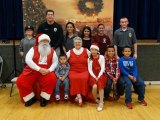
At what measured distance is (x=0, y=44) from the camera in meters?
5.07

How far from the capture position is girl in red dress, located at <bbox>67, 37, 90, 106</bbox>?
409 centimetres

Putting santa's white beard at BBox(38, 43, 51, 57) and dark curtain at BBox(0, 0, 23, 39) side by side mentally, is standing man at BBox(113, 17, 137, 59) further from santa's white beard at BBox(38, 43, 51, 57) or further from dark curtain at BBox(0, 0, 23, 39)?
dark curtain at BBox(0, 0, 23, 39)

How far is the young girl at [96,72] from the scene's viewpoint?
157 inches

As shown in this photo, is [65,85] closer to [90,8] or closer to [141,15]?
[90,8]

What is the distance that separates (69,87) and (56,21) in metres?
1.43

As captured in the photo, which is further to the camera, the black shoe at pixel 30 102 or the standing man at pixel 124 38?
the standing man at pixel 124 38

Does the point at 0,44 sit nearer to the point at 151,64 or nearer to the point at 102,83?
the point at 102,83

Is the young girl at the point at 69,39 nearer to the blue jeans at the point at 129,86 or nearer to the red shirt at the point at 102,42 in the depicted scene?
the red shirt at the point at 102,42

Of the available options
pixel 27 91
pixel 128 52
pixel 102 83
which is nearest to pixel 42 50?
pixel 27 91

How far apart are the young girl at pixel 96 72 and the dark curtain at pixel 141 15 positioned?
1.19m

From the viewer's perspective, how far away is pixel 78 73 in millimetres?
4223

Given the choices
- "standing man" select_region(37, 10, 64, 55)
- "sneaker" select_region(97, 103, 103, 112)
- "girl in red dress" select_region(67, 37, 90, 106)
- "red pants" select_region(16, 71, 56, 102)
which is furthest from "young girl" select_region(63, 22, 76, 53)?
"sneaker" select_region(97, 103, 103, 112)

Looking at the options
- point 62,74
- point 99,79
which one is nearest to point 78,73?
point 62,74

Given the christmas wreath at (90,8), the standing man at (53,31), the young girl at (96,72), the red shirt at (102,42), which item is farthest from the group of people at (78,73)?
the christmas wreath at (90,8)
